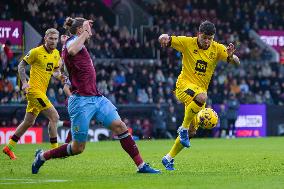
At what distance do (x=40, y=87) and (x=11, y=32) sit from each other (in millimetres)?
14471

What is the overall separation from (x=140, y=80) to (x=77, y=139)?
917 inches

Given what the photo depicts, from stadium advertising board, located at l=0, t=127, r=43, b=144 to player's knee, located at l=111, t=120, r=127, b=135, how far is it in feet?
57.0

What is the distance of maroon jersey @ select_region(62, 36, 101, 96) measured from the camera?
12.6m

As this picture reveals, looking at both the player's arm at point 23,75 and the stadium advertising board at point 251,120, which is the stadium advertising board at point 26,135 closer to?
the stadium advertising board at point 251,120

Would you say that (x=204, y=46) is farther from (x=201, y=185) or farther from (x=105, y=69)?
(x=105, y=69)

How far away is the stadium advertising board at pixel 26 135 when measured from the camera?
2959 centimetres

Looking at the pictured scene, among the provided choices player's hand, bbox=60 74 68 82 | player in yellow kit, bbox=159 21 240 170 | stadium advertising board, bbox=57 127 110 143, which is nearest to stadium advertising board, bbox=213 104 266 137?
stadium advertising board, bbox=57 127 110 143

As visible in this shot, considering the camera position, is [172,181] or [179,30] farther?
[179,30]

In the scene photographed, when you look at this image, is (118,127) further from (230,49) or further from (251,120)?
(251,120)

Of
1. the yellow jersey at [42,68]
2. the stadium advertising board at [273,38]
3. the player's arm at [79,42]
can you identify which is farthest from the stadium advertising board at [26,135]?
the player's arm at [79,42]

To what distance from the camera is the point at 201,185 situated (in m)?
11.0

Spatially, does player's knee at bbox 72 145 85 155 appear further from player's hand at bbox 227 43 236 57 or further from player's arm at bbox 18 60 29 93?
player's arm at bbox 18 60 29 93

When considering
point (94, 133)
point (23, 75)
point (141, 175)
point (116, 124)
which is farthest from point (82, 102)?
point (94, 133)

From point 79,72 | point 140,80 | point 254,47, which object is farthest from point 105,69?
point 79,72
